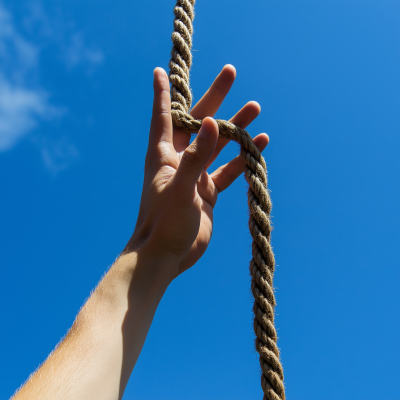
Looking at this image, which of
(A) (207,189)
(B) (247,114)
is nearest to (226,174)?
(A) (207,189)

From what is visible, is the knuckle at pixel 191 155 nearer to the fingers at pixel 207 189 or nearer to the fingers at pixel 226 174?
the fingers at pixel 207 189

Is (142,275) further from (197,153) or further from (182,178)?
(197,153)

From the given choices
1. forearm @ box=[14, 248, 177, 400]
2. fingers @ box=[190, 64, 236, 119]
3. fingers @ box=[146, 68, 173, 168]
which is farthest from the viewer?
fingers @ box=[190, 64, 236, 119]

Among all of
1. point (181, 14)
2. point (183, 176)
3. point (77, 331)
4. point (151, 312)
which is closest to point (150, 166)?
point (183, 176)

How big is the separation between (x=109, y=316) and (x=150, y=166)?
2.22ft

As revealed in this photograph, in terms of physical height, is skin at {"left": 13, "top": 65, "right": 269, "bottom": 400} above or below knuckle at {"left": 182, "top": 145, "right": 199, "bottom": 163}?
below

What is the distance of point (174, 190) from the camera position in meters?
1.34

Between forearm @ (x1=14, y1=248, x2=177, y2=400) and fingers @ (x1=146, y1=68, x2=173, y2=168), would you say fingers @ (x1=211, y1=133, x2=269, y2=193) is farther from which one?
forearm @ (x1=14, y1=248, x2=177, y2=400)

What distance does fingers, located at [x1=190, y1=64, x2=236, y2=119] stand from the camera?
1986 mm

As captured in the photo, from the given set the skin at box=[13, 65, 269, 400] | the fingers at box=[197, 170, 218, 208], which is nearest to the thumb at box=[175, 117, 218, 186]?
the skin at box=[13, 65, 269, 400]

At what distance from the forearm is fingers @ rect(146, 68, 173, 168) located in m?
0.52

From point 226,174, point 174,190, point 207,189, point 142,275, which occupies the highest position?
point 226,174

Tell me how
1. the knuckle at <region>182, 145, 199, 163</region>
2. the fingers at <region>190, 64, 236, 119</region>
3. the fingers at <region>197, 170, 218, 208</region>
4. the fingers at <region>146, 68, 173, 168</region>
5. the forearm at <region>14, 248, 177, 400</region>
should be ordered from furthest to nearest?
the fingers at <region>190, 64, 236, 119</region>, the fingers at <region>197, 170, 218, 208</region>, the fingers at <region>146, 68, 173, 168</region>, the knuckle at <region>182, 145, 199, 163</region>, the forearm at <region>14, 248, 177, 400</region>

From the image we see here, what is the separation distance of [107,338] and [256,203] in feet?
2.76
